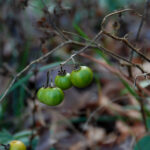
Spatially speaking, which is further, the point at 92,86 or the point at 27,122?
the point at 92,86

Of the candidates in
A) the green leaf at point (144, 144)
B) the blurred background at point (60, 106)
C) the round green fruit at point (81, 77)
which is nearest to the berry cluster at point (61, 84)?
the round green fruit at point (81, 77)

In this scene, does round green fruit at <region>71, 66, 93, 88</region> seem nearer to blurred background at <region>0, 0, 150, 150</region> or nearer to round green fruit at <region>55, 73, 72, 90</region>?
round green fruit at <region>55, 73, 72, 90</region>

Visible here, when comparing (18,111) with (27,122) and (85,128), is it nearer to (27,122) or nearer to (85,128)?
(27,122)

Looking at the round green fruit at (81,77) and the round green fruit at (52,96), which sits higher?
the round green fruit at (81,77)

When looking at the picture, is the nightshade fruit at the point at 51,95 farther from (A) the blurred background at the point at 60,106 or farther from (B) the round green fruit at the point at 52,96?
(A) the blurred background at the point at 60,106

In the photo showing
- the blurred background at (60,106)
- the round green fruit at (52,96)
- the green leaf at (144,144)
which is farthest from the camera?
the blurred background at (60,106)

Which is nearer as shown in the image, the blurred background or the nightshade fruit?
the nightshade fruit

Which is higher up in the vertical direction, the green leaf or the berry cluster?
the berry cluster

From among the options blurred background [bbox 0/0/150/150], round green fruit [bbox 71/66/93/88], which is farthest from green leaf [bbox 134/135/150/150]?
round green fruit [bbox 71/66/93/88]

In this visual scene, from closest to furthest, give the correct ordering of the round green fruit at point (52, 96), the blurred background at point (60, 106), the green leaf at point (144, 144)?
1. the round green fruit at point (52, 96)
2. the green leaf at point (144, 144)
3. the blurred background at point (60, 106)

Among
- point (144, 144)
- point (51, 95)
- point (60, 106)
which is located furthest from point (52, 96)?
point (60, 106)

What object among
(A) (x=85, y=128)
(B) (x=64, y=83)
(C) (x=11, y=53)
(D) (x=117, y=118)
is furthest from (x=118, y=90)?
(B) (x=64, y=83)
